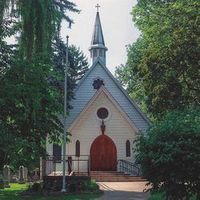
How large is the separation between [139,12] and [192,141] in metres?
23.1

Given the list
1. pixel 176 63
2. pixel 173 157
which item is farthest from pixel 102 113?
pixel 173 157

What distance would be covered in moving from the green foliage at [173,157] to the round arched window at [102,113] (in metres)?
24.8

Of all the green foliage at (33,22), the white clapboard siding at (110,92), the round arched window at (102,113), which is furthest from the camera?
the white clapboard siding at (110,92)

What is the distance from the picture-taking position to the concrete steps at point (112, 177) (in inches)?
1334

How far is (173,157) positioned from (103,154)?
1031 inches

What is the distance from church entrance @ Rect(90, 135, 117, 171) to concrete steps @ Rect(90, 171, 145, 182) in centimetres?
208

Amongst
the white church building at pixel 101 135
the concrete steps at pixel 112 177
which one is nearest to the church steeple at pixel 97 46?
the white church building at pixel 101 135

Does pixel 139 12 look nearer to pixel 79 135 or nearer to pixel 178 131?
pixel 79 135

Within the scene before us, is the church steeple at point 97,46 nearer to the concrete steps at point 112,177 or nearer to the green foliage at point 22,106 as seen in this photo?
the concrete steps at point 112,177

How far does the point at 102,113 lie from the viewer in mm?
38656

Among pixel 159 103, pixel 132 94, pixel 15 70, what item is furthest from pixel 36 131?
pixel 132 94

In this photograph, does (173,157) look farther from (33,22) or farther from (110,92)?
(110,92)

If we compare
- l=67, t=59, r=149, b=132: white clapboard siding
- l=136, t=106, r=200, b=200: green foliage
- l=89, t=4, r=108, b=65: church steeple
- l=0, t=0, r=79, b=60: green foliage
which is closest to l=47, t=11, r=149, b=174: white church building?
l=67, t=59, r=149, b=132: white clapboard siding

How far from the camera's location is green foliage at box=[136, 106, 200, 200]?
1259cm
